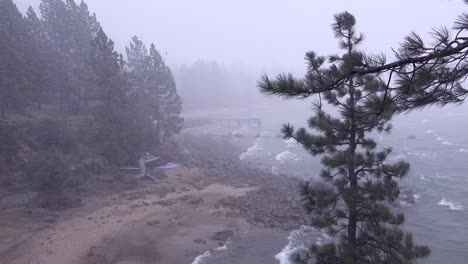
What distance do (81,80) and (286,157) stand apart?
26.9m

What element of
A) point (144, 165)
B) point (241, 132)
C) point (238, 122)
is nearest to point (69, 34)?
point (144, 165)

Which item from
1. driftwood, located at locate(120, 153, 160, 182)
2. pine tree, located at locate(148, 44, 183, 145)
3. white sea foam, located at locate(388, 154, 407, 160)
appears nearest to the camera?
driftwood, located at locate(120, 153, 160, 182)

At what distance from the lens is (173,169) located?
37.9m

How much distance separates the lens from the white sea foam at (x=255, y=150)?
4996cm

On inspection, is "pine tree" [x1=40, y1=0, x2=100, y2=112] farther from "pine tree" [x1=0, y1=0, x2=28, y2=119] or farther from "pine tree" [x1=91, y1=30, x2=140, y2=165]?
"pine tree" [x1=91, y1=30, x2=140, y2=165]

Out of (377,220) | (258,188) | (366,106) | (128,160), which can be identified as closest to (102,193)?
(128,160)

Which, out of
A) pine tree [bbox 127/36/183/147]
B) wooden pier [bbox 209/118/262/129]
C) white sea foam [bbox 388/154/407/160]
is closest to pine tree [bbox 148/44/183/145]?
pine tree [bbox 127/36/183/147]

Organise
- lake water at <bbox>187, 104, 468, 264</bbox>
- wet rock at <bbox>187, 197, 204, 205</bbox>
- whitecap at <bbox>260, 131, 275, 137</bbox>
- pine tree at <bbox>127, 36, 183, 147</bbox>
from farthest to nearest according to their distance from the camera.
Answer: whitecap at <bbox>260, 131, 275, 137</bbox>
pine tree at <bbox>127, 36, 183, 147</bbox>
wet rock at <bbox>187, 197, 204, 205</bbox>
lake water at <bbox>187, 104, 468, 264</bbox>

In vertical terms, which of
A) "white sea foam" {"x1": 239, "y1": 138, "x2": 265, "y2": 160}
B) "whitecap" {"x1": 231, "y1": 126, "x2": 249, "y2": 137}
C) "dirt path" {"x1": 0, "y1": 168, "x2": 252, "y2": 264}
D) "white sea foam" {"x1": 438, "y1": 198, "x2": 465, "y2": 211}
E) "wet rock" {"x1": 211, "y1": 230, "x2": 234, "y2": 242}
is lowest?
"white sea foam" {"x1": 438, "y1": 198, "x2": 465, "y2": 211}

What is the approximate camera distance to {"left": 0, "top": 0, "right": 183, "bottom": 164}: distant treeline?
32.6m

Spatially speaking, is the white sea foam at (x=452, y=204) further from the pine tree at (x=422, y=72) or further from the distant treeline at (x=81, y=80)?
the pine tree at (x=422, y=72)

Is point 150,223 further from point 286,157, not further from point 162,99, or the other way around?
point 286,157

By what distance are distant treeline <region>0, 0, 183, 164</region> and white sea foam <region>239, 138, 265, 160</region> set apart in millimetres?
10985

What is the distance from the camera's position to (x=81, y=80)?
40250 millimetres
